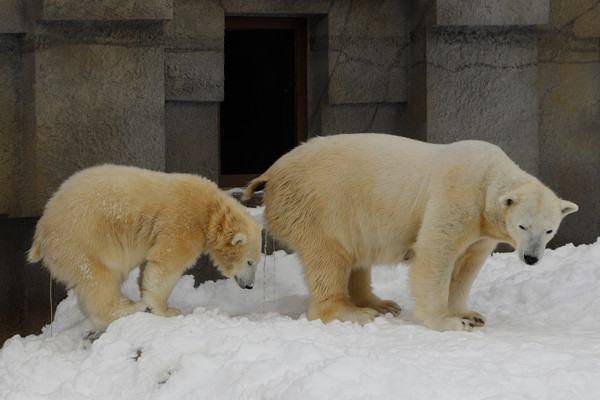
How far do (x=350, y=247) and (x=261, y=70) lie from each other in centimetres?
337

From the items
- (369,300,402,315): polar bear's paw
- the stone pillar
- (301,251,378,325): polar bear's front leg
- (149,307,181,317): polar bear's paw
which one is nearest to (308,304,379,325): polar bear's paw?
(301,251,378,325): polar bear's front leg

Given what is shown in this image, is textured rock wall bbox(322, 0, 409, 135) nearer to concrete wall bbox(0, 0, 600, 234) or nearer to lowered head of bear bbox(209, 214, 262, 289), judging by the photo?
concrete wall bbox(0, 0, 600, 234)

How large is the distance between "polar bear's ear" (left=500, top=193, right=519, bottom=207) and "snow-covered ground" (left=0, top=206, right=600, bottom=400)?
652 mm

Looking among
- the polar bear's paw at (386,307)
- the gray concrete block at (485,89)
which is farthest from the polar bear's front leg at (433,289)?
the gray concrete block at (485,89)

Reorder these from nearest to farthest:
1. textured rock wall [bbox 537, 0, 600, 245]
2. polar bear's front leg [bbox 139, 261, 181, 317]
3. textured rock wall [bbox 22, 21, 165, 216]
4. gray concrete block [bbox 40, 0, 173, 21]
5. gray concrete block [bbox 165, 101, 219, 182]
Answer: polar bear's front leg [bbox 139, 261, 181, 317] → gray concrete block [bbox 40, 0, 173, 21] → textured rock wall [bbox 22, 21, 165, 216] → gray concrete block [bbox 165, 101, 219, 182] → textured rock wall [bbox 537, 0, 600, 245]

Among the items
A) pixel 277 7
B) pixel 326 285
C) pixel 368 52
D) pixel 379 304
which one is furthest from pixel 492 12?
pixel 326 285

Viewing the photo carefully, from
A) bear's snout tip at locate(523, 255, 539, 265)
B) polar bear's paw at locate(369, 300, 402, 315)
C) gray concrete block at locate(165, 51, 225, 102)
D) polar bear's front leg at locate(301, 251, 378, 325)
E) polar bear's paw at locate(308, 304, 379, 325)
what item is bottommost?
polar bear's paw at locate(369, 300, 402, 315)

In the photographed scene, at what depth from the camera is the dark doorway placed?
22.7 ft

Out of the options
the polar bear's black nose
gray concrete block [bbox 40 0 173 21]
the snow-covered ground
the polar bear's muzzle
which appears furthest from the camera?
gray concrete block [bbox 40 0 173 21]

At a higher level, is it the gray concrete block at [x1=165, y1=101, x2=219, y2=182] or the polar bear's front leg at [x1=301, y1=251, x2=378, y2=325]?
the gray concrete block at [x1=165, y1=101, x2=219, y2=182]

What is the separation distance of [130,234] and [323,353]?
5.03 feet

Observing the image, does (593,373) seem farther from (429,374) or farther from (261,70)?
(261,70)

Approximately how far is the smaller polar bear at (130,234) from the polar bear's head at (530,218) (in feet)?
4.71

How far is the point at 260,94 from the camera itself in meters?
7.93
